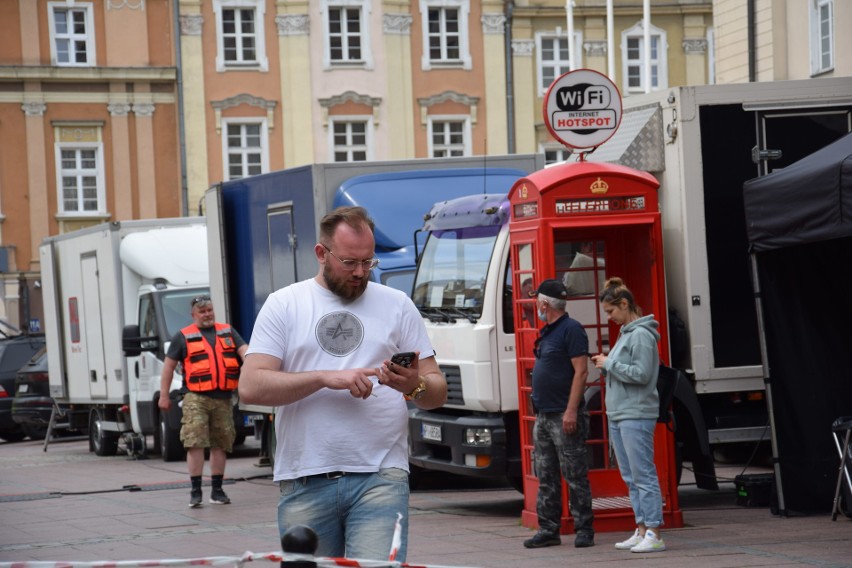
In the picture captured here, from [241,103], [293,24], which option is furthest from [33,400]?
[293,24]

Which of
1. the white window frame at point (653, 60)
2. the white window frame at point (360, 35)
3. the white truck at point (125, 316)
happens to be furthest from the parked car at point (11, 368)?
the white window frame at point (653, 60)

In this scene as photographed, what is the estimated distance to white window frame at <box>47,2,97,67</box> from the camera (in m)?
48.1

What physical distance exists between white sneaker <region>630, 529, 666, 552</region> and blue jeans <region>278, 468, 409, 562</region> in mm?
5184

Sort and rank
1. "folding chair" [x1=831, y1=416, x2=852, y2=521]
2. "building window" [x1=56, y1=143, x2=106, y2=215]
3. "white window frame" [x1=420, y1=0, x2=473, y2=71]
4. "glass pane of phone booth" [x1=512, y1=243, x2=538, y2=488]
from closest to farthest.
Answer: "folding chair" [x1=831, y1=416, x2=852, y2=521] → "glass pane of phone booth" [x1=512, y1=243, x2=538, y2=488] → "building window" [x1=56, y1=143, x2=106, y2=215] → "white window frame" [x1=420, y1=0, x2=473, y2=71]

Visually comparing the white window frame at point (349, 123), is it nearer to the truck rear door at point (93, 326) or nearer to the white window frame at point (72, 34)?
the white window frame at point (72, 34)

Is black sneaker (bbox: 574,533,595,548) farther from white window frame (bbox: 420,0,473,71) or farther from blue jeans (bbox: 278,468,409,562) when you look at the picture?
white window frame (bbox: 420,0,473,71)

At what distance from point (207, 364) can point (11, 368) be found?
1545 centimetres

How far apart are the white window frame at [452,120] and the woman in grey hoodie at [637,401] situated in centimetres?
3948

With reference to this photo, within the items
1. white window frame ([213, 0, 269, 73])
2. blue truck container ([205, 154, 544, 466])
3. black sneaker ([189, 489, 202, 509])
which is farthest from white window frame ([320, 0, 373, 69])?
black sneaker ([189, 489, 202, 509])

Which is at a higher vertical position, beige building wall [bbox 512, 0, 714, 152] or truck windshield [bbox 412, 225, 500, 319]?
beige building wall [bbox 512, 0, 714, 152]

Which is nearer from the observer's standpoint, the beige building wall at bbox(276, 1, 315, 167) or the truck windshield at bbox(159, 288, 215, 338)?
the truck windshield at bbox(159, 288, 215, 338)

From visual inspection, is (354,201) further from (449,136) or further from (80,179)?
(449,136)

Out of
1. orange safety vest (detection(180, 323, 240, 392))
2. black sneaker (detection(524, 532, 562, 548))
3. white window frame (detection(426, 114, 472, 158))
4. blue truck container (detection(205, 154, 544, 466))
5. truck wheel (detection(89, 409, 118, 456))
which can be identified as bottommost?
truck wheel (detection(89, 409, 118, 456))

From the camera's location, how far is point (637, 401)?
10.8 m
